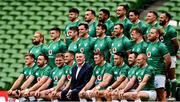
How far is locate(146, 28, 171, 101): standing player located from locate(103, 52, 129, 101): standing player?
21.4 inches

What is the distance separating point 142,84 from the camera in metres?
11.0

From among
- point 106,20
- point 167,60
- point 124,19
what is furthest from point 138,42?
point 106,20

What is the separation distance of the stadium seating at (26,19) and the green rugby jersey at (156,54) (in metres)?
5.18

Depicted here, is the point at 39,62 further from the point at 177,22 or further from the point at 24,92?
the point at 177,22

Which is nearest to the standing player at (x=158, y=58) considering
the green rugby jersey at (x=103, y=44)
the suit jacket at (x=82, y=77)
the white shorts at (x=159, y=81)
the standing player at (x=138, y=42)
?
the white shorts at (x=159, y=81)

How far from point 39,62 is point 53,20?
584cm

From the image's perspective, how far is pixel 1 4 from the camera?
19750 mm

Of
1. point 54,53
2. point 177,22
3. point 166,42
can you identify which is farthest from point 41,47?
point 177,22

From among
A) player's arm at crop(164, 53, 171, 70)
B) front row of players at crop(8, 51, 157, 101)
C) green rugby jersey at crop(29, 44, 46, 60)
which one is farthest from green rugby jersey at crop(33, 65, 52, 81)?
player's arm at crop(164, 53, 171, 70)

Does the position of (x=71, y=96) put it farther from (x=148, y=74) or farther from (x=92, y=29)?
(x=92, y=29)

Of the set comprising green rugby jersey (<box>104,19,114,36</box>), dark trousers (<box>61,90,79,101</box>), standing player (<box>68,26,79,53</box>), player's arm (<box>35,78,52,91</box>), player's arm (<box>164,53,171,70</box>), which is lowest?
dark trousers (<box>61,90,79,101</box>)

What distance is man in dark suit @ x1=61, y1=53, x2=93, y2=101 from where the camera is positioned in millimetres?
11797

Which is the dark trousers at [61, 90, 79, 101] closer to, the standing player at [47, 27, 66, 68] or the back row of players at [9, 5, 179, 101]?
the back row of players at [9, 5, 179, 101]

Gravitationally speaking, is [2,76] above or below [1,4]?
below
